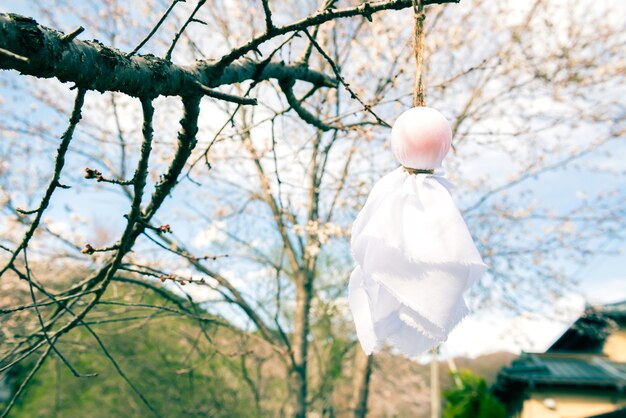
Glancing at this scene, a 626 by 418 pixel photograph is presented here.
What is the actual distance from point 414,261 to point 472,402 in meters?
8.93

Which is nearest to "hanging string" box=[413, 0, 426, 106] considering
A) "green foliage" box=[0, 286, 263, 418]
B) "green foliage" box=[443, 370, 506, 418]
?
"green foliage" box=[0, 286, 263, 418]

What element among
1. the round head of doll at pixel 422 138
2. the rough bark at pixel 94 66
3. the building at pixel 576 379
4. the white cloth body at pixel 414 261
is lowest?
the white cloth body at pixel 414 261

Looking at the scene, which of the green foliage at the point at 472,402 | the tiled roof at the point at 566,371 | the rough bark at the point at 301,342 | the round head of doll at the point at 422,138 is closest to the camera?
the round head of doll at the point at 422,138

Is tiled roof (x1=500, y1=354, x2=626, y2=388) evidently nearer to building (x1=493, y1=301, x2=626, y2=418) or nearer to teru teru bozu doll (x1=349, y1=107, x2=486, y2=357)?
building (x1=493, y1=301, x2=626, y2=418)

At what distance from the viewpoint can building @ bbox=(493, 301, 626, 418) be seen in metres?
8.32

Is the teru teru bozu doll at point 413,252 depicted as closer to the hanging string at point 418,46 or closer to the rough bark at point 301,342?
the hanging string at point 418,46

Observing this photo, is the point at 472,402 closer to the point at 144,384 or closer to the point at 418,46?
the point at 144,384

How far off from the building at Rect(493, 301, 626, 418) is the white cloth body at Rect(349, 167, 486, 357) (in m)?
8.18

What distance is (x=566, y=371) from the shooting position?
29.4 feet

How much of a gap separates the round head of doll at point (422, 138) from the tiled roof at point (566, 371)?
28.8 ft

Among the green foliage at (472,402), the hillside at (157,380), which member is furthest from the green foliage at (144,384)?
the green foliage at (472,402)

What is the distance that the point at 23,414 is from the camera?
9945 millimetres

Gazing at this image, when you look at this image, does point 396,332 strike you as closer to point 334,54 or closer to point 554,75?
point 334,54

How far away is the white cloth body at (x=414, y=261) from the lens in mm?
1145
